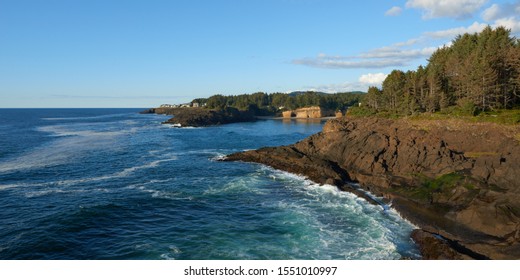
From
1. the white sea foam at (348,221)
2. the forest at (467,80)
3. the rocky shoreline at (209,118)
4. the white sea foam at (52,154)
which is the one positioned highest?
A: the forest at (467,80)

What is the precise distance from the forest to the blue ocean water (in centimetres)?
4201

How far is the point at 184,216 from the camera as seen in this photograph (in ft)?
118

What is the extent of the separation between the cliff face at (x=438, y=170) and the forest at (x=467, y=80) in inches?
454

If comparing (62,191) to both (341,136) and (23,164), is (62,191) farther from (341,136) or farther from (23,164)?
(341,136)

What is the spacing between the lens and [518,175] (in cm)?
3684

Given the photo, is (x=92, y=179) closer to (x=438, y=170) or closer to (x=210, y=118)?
(x=438, y=170)

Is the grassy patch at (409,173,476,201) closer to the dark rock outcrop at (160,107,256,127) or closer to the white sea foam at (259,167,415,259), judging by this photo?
the white sea foam at (259,167,415,259)

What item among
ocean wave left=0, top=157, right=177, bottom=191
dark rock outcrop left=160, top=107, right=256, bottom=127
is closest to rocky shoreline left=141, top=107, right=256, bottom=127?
dark rock outcrop left=160, top=107, right=256, bottom=127

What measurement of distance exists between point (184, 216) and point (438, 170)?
31.9m

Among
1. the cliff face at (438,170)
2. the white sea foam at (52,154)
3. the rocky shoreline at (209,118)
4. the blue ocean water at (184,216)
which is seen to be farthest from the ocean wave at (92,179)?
the rocky shoreline at (209,118)

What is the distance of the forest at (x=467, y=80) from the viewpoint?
6625 centimetres

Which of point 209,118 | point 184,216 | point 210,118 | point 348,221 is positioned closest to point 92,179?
point 184,216

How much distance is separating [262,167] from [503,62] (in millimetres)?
51999

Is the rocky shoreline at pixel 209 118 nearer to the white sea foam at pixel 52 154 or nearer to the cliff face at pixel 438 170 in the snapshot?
the white sea foam at pixel 52 154
